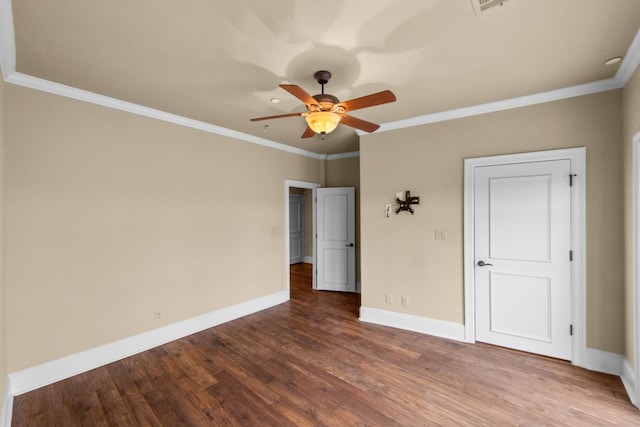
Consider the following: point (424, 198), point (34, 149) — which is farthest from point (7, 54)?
point (424, 198)

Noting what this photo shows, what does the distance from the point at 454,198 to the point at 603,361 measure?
203 cm

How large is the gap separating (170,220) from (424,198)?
3.14 metres

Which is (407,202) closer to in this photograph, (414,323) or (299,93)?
(414,323)

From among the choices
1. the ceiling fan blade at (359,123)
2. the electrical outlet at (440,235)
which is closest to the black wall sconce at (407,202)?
the electrical outlet at (440,235)

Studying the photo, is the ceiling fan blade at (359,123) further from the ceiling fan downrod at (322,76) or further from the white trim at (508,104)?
the white trim at (508,104)

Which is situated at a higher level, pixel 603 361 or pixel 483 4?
pixel 483 4

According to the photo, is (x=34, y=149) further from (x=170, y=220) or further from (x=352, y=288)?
(x=352, y=288)

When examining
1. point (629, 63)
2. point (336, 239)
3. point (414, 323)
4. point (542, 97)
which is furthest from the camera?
point (336, 239)

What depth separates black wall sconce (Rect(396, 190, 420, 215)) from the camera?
3.62 metres

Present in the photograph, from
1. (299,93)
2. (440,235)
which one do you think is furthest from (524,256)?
(299,93)

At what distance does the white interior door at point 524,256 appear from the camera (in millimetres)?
2840

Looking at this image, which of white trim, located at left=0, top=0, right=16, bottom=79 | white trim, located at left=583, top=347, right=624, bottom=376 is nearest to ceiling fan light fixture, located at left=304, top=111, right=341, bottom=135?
white trim, located at left=0, top=0, right=16, bottom=79

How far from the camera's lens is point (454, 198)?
3.40m

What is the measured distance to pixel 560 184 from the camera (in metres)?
2.83
